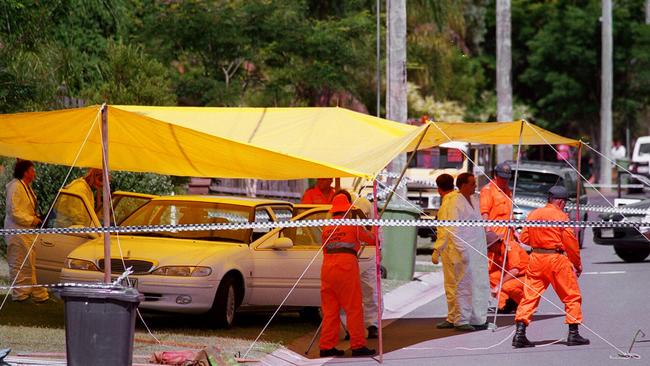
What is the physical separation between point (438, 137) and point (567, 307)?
13.7 feet

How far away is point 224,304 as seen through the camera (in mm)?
15430

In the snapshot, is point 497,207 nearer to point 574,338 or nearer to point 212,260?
point 574,338

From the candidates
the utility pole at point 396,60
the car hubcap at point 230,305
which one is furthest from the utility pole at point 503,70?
the car hubcap at point 230,305

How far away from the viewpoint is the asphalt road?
13.7 metres

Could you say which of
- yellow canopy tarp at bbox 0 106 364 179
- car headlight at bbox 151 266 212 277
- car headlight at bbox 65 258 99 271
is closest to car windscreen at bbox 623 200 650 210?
yellow canopy tarp at bbox 0 106 364 179

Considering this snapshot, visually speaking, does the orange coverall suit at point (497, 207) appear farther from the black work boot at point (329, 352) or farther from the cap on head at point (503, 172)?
the black work boot at point (329, 352)

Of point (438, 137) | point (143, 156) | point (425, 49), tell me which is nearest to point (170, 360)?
point (143, 156)

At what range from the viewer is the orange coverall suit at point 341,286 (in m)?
13.8

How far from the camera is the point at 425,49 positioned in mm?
46875

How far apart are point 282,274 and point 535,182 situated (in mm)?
14311

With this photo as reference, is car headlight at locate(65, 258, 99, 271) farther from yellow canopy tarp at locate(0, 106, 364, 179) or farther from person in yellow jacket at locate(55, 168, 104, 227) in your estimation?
person in yellow jacket at locate(55, 168, 104, 227)

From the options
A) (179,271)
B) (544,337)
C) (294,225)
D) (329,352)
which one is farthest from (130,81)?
(329,352)

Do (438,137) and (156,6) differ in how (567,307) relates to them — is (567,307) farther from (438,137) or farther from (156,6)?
(156,6)

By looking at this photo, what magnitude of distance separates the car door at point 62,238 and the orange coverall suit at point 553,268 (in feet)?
17.0
